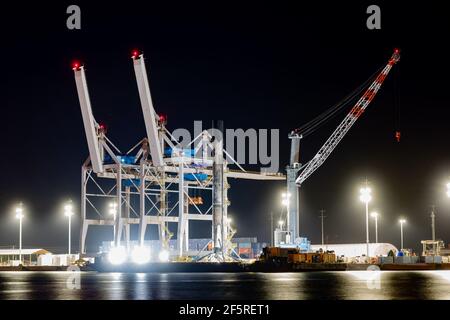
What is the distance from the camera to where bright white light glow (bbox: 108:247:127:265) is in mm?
120375

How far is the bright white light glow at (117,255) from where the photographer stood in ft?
395

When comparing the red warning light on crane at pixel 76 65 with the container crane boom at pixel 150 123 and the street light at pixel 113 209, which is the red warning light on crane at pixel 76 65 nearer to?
the container crane boom at pixel 150 123

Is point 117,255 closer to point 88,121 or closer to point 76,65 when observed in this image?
point 88,121

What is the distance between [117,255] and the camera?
121188 millimetres

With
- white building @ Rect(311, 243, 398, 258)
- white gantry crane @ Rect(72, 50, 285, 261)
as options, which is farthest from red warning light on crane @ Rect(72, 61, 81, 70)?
white building @ Rect(311, 243, 398, 258)

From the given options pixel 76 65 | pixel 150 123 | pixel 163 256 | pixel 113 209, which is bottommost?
pixel 163 256

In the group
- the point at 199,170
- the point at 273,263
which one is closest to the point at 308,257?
the point at 273,263

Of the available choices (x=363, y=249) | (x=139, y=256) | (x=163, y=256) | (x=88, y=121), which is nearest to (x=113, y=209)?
(x=139, y=256)

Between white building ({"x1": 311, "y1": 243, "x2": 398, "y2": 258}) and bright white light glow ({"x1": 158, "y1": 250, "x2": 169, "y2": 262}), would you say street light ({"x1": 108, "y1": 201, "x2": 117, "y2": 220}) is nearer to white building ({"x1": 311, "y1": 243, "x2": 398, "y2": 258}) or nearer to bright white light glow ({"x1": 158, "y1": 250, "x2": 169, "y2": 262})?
bright white light glow ({"x1": 158, "y1": 250, "x2": 169, "y2": 262})

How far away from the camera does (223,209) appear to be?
115875mm

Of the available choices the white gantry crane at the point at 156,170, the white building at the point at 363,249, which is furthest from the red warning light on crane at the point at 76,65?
the white building at the point at 363,249
